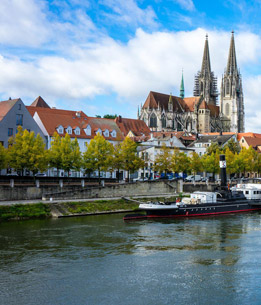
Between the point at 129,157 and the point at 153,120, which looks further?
the point at 153,120

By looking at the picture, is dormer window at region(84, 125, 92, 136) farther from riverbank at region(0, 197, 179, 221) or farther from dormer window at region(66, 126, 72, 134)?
riverbank at region(0, 197, 179, 221)

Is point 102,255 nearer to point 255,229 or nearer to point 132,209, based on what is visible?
point 255,229

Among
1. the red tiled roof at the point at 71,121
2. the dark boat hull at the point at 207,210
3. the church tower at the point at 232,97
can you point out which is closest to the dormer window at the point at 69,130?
the red tiled roof at the point at 71,121

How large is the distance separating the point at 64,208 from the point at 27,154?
1076 centimetres

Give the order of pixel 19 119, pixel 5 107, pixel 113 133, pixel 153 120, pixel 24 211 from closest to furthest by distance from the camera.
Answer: pixel 24 211 < pixel 5 107 < pixel 19 119 < pixel 113 133 < pixel 153 120

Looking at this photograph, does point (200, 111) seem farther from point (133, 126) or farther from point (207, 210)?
point (207, 210)

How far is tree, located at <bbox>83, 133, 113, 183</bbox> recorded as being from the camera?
66500 mm

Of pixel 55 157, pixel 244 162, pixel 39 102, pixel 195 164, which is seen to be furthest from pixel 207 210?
pixel 39 102

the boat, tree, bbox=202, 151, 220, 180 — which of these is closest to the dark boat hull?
the boat

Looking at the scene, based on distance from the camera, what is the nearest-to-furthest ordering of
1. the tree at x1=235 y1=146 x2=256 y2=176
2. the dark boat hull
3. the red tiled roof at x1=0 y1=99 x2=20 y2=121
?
the dark boat hull → the red tiled roof at x1=0 y1=99 x2=20 y2=121 → the tree at x1=235 y1=146 x2=256 y2=176

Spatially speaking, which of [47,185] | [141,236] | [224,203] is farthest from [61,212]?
[224,203]

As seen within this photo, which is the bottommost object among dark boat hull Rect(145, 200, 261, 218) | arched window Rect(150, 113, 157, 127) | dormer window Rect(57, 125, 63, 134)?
dark boat hull Rect(145, 200, 261, 218)

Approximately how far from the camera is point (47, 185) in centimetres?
5706

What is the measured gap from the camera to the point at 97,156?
219ft
